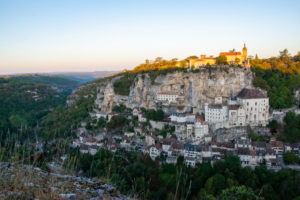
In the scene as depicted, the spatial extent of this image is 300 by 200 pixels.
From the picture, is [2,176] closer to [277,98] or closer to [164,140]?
[164,140]

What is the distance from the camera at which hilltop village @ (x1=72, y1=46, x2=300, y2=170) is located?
2381cm

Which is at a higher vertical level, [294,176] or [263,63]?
[263,63]

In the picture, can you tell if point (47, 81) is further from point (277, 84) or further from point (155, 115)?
point (277, 84)

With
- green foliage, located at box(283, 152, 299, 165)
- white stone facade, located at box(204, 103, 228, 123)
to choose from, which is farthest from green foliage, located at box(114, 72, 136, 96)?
green foliage, located at box(283, 152, 299, 165)

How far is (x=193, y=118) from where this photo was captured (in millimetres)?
29844

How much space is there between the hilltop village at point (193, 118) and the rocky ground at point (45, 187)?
19.8m

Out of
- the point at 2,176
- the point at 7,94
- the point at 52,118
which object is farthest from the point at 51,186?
the point at 7,94

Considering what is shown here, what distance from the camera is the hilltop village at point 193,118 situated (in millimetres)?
23812

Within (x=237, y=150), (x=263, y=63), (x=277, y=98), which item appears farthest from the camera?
(x=263, y=63)

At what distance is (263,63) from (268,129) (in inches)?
671

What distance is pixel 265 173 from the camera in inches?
782

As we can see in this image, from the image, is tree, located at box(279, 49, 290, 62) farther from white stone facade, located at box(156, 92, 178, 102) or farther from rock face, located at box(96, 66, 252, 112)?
white stone facade, located at box(156, 92, 178, 102)

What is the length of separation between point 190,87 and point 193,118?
7.26 m

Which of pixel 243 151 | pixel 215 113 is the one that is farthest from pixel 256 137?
pixel 243 151
